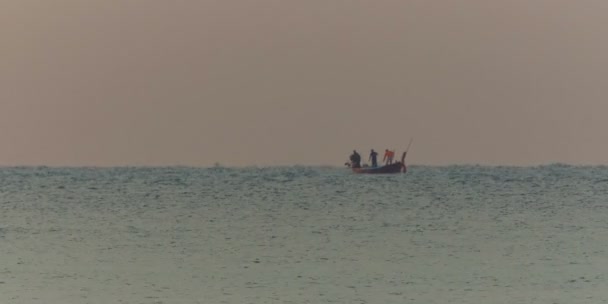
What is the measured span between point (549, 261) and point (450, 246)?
13.3 feet

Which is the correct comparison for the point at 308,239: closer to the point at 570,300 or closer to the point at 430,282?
the point at 430,282

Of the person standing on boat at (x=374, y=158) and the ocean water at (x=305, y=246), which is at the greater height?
the person standing on boat at (x=374, y=158)

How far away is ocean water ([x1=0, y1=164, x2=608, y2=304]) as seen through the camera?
23.1 meters

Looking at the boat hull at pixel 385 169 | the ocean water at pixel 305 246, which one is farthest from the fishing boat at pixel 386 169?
the ocean water at pixel 305 246

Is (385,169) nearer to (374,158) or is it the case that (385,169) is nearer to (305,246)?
(374,158)

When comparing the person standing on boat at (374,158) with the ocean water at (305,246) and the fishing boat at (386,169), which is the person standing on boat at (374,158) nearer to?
the fishing boat at (386,169)

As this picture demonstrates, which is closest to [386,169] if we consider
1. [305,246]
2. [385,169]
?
[385,169]

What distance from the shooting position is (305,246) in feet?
105

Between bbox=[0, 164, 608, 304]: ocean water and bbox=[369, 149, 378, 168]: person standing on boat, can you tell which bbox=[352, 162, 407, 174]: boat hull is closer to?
bbox=[369, 149, 378, 168]: person standing on boat

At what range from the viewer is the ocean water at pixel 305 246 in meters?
23.1

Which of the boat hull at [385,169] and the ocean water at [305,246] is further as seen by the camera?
the boat hull at [385,169]

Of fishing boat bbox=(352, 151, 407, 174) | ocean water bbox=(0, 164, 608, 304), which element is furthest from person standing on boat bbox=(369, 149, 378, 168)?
ocean water bbox=(0, 164, 608, 304)

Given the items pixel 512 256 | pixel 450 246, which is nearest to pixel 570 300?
pixel 512 256

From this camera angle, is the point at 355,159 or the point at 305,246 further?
the point at 355,159
